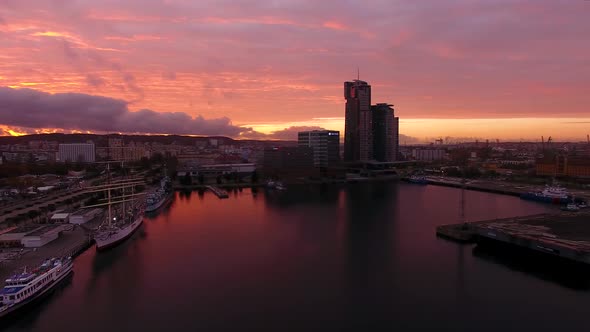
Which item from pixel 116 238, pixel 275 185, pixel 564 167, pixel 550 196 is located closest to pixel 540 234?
pixel 550 196

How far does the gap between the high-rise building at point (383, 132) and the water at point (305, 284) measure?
15119 millimetres

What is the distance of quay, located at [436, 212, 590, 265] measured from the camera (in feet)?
19.0

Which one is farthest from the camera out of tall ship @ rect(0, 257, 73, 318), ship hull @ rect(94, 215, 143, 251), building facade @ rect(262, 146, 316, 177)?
building facade @ rect(262, 146, 316, 177)

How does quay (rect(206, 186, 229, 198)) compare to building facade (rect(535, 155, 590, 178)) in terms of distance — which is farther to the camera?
building facade (rect(535, 155, 590, 178))

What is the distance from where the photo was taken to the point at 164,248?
6969mm

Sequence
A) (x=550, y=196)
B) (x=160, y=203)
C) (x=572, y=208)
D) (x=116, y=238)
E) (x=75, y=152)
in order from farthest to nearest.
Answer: (x=75, y=152) < (x=550, y=196) < (x=160, y=203) < (x=572, y=208) < (x=116, y=238)

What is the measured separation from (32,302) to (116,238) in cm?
251

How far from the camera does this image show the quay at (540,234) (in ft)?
19.0

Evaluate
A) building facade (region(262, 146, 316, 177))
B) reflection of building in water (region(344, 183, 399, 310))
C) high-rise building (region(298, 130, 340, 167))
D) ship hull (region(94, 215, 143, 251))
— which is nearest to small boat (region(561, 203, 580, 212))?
reflection of building in water (region(344, 183, 399, 310))

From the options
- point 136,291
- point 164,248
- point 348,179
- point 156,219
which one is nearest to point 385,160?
point 348,179

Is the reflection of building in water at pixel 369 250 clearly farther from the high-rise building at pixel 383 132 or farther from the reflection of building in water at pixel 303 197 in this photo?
the high-rise building at pixel 383 132

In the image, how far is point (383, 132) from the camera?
23.9m

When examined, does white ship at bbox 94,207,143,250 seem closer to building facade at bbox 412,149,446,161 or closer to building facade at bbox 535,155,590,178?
building facade at bbox 535,155,590,178

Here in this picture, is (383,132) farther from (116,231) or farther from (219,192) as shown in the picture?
(116,231)
